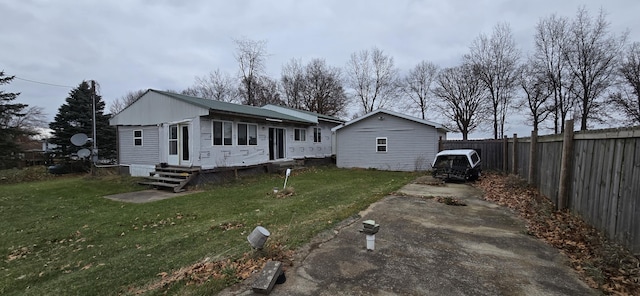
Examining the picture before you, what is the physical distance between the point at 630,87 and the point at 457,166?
20026 millimetres

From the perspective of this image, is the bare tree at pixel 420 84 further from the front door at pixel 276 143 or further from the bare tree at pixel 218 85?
the front door at pixel 276 143

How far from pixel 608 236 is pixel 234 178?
11899mm

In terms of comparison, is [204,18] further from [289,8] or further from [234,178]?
[234,178]

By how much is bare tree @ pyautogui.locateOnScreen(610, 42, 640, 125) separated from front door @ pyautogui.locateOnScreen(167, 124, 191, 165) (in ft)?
92.6

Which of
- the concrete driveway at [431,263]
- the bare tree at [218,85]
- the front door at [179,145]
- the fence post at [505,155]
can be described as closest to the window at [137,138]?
the front door at [179,145]

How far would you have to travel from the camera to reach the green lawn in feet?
12.6

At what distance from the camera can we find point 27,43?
589 inches

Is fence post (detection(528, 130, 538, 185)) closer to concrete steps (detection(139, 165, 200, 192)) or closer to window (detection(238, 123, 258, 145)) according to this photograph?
window (detection(238, 123, 258, 145))

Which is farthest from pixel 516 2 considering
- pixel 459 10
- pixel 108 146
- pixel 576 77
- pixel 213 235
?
pixel 108 146

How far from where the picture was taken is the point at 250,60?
33188 millimetres

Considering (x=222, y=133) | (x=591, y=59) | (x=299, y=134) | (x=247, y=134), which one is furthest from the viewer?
(x=591, y=59)

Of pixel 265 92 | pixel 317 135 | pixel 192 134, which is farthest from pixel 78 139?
pixel 265 92

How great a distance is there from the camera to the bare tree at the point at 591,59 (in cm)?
2150

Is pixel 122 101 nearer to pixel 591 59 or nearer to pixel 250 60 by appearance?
pixel 250 60
